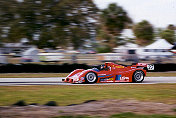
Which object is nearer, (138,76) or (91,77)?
(91,77)

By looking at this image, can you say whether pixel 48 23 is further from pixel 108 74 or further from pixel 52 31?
pixel 108 74

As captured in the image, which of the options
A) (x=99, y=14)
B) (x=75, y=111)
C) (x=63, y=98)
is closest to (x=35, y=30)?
(x=99, y=14)

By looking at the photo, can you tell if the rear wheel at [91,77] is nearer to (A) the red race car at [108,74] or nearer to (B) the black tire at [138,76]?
(A) the red race car at [108,74]

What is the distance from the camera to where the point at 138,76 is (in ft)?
45.7

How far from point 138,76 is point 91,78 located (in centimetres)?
243

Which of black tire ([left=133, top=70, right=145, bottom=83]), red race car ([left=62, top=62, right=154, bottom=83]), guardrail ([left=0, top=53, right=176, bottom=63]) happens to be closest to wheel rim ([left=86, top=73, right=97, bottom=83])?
red race car ([left=62, top=62, right=154, bottom=83])

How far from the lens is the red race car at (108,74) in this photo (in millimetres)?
13188

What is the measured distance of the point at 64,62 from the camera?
22.9 m

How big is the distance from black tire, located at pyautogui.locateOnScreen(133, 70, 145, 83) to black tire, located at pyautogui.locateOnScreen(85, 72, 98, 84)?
2.01 m

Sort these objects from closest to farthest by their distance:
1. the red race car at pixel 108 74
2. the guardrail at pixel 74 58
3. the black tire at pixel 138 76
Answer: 1. the red race car at pixel 108 74
2. the black tire at pixel 138 76
3. the guardrail at pixel 74 58

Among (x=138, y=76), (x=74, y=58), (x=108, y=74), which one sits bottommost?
(x=138, y=76)

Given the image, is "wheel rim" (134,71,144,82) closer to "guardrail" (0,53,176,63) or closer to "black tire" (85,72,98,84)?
"black tire" (85,72,98,84)

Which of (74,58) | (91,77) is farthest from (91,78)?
(74,58)

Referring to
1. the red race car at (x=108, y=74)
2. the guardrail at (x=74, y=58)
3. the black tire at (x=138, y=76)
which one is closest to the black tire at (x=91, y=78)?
the red race car at (x=108, y=74)
